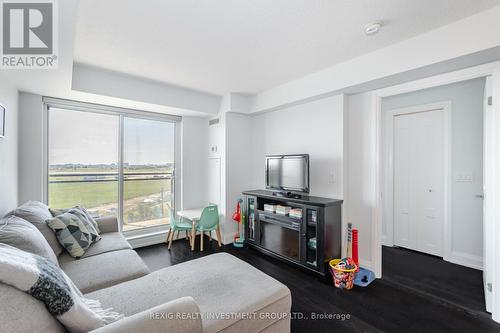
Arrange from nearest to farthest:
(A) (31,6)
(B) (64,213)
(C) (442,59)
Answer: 1. (A) (31,6)
2. (C) (442,59)
3. (B) (64,213)

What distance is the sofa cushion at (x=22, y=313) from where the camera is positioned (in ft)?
2.58

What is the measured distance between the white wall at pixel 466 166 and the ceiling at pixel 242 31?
162 centimetres

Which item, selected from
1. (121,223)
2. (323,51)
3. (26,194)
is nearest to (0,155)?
(26,194)

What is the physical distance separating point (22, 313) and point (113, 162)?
3.20 meters

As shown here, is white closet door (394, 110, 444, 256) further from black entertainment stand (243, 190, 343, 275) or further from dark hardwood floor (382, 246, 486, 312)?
black entertainment stand (243, 190, 343, 275)

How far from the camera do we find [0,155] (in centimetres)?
217

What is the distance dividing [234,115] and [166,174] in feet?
5.33

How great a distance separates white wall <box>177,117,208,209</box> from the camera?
4281 millimetres

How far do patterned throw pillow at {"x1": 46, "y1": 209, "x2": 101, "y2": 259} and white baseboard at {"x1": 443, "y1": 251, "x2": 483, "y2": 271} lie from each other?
4.41 metres

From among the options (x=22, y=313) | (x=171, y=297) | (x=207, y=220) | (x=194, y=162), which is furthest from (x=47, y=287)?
(x=194, y=162)

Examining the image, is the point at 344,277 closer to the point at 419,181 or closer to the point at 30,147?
the point at 419,181

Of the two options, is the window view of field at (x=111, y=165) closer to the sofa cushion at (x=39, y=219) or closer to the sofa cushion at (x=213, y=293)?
the sofa cushion at (x=39, y=219)

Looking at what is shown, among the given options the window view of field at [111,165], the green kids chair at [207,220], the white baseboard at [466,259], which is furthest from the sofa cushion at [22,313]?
the white baseboard at [466,259]

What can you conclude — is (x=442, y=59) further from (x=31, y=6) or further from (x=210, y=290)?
(x=31, y=6)
